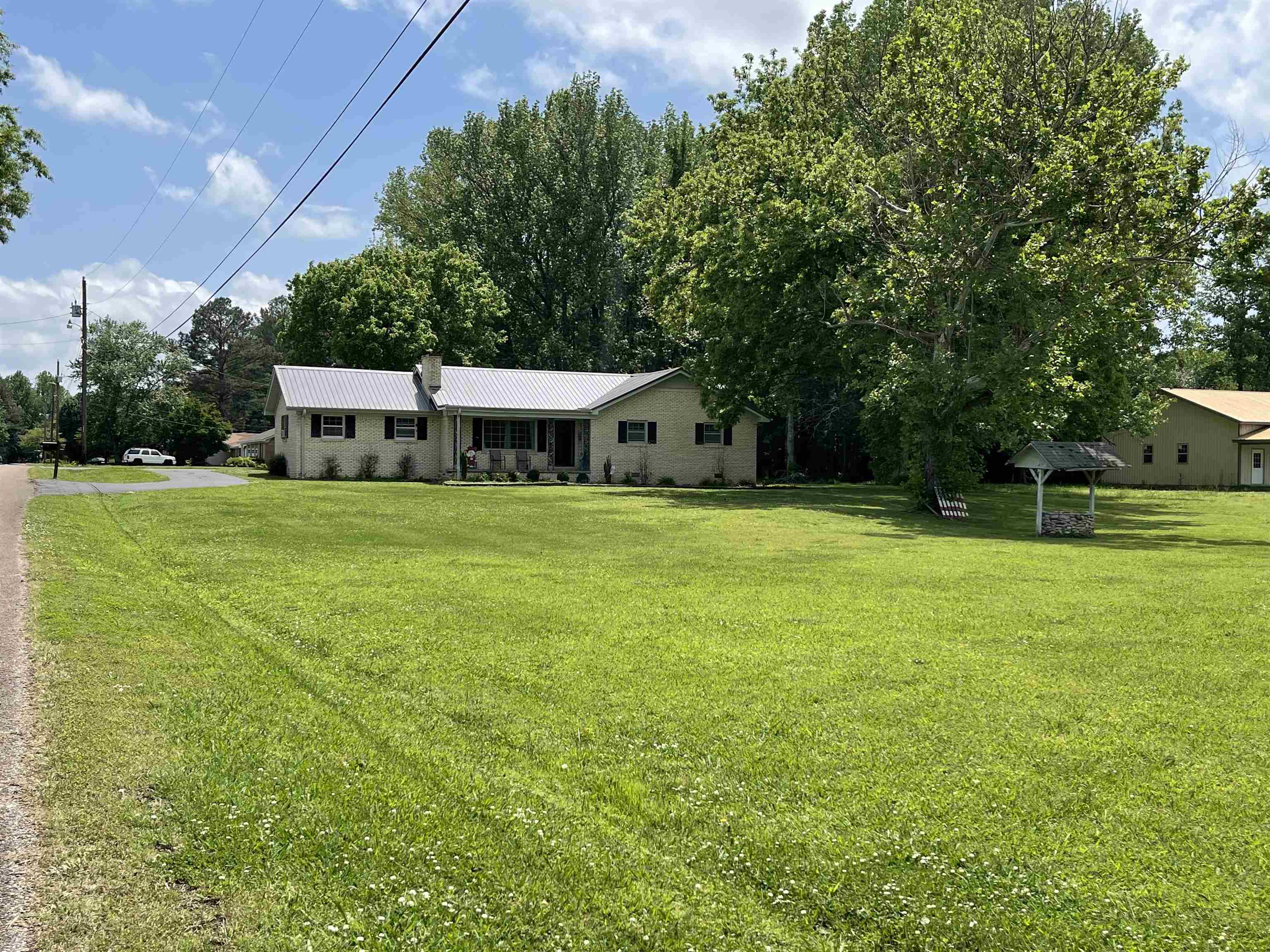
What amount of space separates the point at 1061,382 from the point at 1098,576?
1245 centimetres

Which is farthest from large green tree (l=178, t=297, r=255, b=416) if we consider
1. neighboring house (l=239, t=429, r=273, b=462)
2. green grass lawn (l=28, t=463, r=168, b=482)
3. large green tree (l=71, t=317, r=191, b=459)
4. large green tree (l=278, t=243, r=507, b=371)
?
green grass lawn (l=28, t=463, r=168, b=482)

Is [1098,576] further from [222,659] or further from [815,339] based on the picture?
[815,339]

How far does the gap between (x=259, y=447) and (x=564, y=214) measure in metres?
28.9

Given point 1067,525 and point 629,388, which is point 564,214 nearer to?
point 629,388

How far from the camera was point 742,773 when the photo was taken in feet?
19.6

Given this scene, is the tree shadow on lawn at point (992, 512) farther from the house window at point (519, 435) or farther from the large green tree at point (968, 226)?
the house window at point (519, 435)

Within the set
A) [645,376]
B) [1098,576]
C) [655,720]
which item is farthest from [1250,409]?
[655,720]

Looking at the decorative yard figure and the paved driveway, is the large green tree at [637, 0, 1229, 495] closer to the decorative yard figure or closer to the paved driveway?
the decorative yard figure

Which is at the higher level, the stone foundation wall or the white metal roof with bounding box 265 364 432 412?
the white metal roof with bounding box 265 364 432 412

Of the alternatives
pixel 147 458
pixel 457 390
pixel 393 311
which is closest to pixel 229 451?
pixel 147 458

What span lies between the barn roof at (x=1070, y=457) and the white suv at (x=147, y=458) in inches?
2242

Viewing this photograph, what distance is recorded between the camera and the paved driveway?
25.5 meters

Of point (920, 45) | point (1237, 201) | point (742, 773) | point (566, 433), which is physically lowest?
point (742, 773)

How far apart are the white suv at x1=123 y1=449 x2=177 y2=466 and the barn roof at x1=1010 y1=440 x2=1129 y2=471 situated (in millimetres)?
56949
